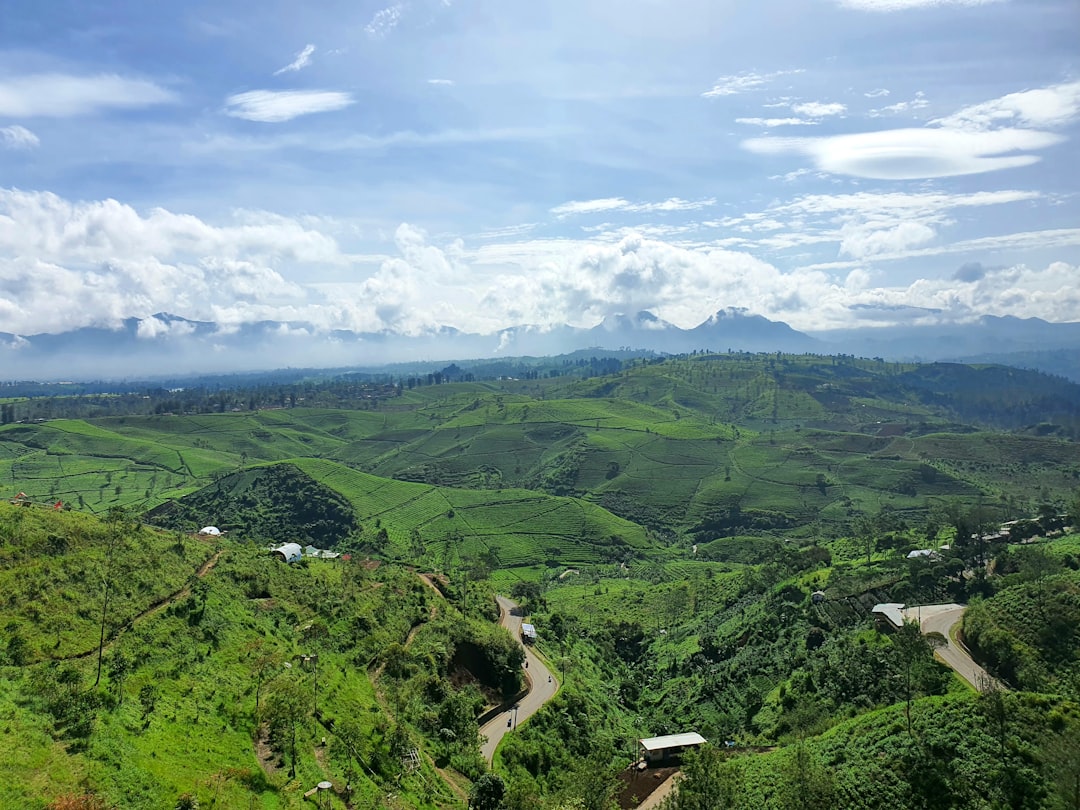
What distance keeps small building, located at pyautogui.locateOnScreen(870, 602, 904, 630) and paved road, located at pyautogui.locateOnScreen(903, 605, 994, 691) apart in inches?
28.8

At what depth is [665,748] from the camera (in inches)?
2079

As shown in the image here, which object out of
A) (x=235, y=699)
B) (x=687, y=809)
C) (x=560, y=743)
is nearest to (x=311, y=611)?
(x=235, y=699)

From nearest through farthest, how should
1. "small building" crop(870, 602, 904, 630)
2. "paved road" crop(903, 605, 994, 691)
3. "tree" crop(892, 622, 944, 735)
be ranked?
"tree" crop(892, 622, 944, 735), "paved road" crop(903, 605, 994, 691), "small building" crop(870, 602, 904, 630)

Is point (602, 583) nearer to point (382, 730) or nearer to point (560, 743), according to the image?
point (560, 743)

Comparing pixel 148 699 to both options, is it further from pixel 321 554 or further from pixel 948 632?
pixel 321 554

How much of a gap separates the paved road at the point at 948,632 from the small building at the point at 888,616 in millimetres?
731

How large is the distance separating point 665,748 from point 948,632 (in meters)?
31.3

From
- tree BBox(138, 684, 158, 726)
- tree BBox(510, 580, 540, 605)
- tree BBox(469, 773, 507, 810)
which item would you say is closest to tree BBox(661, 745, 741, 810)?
tree BBox(469, 773, 507, 810)

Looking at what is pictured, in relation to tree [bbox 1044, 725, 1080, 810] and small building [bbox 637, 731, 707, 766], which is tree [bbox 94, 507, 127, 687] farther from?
tree [bbox 1044, 725, 1080, 810]

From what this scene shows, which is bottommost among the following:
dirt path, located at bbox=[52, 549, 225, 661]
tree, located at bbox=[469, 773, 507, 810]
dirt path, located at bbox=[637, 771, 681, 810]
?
dirt path, located at bbox=[637, 771, 681, 810]

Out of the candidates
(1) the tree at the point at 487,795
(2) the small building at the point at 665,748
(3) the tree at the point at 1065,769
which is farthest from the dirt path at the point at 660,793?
(3) the tree at the point at 1065,769

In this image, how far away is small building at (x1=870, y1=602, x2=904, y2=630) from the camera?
63.5 m

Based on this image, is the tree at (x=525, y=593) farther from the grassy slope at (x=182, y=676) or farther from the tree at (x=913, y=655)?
the tree at (x=913, y=655)

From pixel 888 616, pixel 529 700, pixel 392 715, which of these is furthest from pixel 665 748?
pixel 888 616
